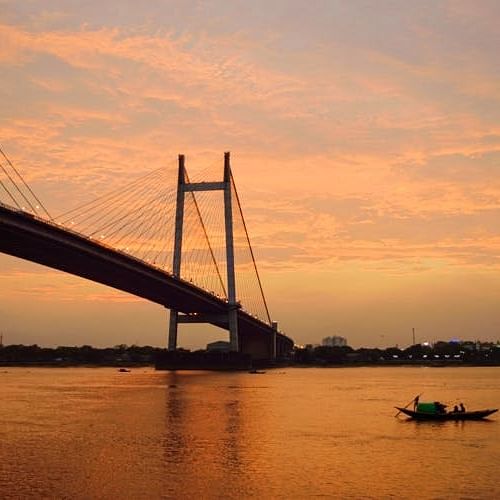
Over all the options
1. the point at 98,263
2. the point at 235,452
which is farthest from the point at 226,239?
the point at 235,452

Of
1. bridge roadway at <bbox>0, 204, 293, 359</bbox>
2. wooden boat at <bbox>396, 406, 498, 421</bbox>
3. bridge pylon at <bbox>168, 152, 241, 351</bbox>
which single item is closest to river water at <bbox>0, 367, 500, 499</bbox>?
wooden boat at <bbox>396, 406, 498, 421</bbox>

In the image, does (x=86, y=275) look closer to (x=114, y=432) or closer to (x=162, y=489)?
(x=114, y=432)

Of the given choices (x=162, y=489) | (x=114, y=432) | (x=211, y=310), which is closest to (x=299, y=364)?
(x=211, y=310)

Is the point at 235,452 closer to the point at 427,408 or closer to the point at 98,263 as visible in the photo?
the point at 427,408

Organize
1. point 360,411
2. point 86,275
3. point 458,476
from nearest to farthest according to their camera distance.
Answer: point 458,476 < point 360,411 < point 86,275

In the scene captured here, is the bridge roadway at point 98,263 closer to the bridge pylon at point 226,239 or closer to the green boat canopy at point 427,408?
the bridge pylon at point 226,239

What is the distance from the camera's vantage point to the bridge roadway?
42875mm

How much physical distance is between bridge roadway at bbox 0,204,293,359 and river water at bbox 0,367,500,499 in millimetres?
9227

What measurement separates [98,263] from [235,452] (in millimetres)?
30185

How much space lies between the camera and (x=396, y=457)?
24844 millimetres

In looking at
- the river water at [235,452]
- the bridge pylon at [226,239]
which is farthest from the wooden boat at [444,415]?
the bridge pylon at [226,239]

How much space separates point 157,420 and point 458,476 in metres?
16.2

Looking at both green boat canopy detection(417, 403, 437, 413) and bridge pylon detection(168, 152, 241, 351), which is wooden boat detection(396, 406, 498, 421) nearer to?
green boat canopy detection(417, 403, 437, 413)

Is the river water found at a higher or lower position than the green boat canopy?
lower
